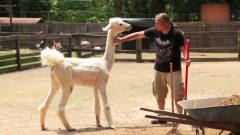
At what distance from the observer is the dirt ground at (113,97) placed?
25.9 feet

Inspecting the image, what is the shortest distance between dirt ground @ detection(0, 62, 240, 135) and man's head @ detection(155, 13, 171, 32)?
1.58 metres

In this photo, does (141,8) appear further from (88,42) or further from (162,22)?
(162,22)

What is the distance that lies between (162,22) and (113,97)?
395cm

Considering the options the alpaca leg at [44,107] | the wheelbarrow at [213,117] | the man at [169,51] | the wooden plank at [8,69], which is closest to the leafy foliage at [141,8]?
the wooden plank at [8,69]

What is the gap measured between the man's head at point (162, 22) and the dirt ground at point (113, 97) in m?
1.58

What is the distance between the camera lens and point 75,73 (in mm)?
7902

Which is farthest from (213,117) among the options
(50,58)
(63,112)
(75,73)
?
(50,58)

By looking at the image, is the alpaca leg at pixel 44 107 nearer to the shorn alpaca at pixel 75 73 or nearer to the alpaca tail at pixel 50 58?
the shorn alpaca at pixel 75 73

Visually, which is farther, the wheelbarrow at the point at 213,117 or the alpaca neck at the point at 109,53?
the alpaca neck at the point at 109,53

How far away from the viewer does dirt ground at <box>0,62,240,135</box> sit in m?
7.89

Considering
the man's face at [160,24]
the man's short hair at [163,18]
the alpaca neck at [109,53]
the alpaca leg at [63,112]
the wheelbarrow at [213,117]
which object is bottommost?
the alpaca leg at [63,112]

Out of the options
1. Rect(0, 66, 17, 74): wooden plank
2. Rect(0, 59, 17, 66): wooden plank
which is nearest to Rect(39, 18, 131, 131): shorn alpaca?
Rect(0, 66, 17, 74): wooden plank

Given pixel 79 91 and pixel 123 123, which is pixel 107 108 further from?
pixel 79 91

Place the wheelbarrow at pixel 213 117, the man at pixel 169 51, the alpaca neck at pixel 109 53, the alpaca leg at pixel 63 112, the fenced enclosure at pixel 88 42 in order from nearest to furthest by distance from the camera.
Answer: the wheelbarrow at pixel 213 117
the alpaca leg at pixel 63 112
the man at pixel 169 51
the alpaca neck at pixel 109 53
the fenced enclosure at pixel 88 42
